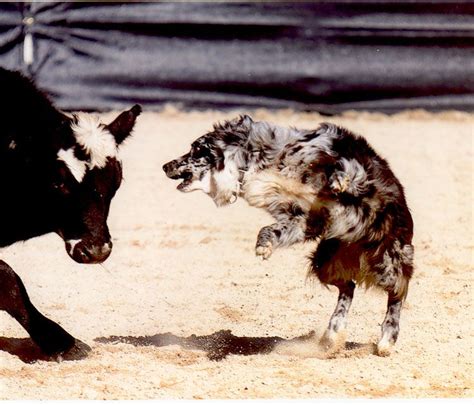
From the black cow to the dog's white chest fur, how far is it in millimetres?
744

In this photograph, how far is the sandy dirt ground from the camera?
487 cm

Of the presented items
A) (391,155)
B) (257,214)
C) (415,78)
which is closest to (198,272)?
(257,214)

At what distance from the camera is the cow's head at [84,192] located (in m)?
4.96

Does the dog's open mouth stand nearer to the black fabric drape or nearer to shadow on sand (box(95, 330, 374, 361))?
shadow on sand (box(95, 330, 374, 361))

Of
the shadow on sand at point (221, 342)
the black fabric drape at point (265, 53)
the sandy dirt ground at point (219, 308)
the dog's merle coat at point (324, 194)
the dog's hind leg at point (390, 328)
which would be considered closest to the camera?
the sandy dirt ground at point (219, 308)

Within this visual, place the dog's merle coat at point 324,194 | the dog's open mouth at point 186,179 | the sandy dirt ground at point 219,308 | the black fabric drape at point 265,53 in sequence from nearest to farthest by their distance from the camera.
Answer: the sandy dirt ground at point 219,308 → the dog's merle coat at point 324,194 → the dog's open mouth at point 186,179 → the black fabric drape at point 265,53

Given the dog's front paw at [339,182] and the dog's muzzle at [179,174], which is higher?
the dog's front paw at [339,182]

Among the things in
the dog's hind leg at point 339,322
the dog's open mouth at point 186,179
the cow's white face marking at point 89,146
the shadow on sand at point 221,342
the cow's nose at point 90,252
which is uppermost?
the cow's white face marking at point 89,146

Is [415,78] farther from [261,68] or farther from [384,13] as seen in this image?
[261,68]

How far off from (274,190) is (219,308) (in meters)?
1.22

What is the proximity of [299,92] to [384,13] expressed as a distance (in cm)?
130

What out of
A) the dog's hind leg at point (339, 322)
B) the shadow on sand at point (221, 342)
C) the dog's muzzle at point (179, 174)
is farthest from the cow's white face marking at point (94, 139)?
the dog's hind leg at point (339, 322)

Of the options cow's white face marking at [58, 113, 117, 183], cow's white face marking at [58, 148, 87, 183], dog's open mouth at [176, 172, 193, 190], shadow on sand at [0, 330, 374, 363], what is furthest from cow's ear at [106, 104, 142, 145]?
shadow on sand at [0, 330, 374, 363]

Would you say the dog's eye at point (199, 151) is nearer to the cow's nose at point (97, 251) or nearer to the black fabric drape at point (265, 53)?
the cow's nose at point (97, 251)
